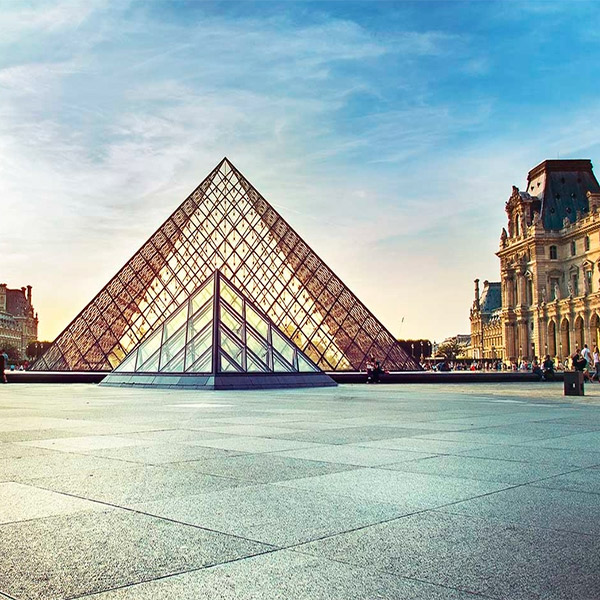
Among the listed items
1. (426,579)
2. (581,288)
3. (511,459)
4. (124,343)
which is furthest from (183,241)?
(581,288)

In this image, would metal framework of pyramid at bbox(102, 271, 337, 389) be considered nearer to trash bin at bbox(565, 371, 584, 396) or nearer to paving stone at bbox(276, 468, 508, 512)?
trash bin at bbox(565, 371, 584, 396)

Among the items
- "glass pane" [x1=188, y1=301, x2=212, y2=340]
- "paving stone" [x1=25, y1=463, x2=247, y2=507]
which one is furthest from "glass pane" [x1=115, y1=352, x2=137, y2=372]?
"paving stone" [x1=25, y1=463, x2=247, y2=507]

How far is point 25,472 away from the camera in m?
5.77

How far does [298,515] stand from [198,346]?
764 inches

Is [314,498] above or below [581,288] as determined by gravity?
below

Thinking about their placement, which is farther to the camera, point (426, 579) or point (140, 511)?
point (140, 511)

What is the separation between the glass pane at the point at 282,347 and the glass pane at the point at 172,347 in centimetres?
301

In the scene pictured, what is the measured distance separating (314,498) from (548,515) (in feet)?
4.72

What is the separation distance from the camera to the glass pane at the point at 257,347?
23.5 m

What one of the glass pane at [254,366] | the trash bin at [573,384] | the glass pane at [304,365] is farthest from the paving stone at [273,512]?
the glass pane at [304,365]

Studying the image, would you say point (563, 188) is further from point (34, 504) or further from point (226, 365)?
point (34, 504)

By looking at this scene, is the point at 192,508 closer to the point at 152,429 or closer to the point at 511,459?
the point at 511,459

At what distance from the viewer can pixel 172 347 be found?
24.3 meters

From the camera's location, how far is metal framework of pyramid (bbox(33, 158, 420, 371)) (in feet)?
117
